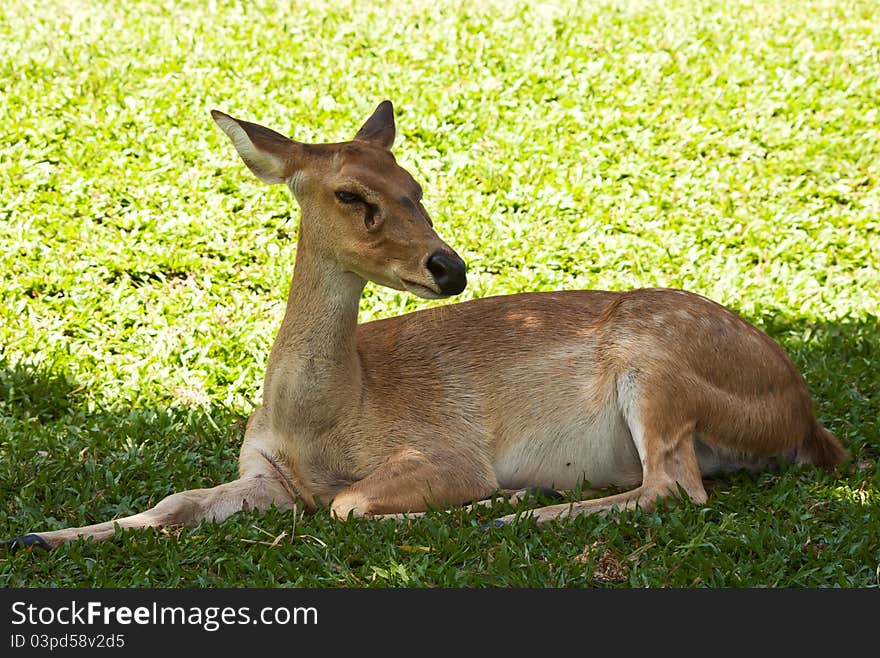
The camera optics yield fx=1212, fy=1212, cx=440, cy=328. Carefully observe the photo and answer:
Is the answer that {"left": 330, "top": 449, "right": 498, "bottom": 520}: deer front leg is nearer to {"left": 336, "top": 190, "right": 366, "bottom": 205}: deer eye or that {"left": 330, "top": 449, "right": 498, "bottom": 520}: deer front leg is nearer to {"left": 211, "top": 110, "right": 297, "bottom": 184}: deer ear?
{"left": 336, "top": 190, "right": 366, "bottom": 205}: deer eye

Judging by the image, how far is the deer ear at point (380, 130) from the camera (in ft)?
18.9

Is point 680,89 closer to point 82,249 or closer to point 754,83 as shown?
point 754,83

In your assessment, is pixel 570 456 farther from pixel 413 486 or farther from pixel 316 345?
pixel 316 345

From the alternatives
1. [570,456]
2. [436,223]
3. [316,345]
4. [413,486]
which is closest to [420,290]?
[316,345]

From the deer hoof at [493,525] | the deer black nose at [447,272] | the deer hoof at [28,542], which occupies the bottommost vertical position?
the deer hoof at [28,542]

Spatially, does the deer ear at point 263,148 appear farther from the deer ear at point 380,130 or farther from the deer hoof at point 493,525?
the deer hoof at point 493,525

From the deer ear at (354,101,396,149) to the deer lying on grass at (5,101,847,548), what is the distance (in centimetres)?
1

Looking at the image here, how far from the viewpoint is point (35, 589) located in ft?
14.1

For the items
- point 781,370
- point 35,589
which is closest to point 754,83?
point 781,370

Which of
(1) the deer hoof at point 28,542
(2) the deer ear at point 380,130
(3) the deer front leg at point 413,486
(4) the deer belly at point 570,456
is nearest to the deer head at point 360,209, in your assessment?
(2) the deer ear at point 380,130

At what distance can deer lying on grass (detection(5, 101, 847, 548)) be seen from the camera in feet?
16.9

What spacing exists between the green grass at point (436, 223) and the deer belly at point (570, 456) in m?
0.54

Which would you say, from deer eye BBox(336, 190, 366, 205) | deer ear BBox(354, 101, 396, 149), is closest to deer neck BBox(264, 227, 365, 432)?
deer eye BBox(336, 190, 366, 205)

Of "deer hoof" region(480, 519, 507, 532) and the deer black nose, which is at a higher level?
the deer black nose
